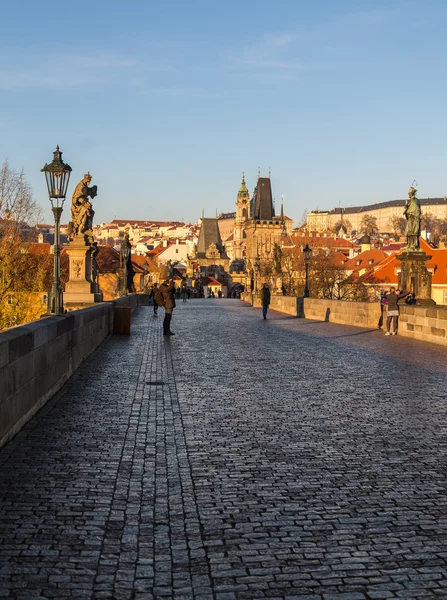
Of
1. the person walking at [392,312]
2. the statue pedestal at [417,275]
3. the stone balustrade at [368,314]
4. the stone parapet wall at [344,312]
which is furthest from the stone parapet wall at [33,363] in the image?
the stone parapet wall at [344,312]

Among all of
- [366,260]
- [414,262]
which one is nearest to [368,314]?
[414,262]

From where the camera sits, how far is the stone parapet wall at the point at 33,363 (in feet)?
24.3

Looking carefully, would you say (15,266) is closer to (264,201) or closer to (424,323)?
(424,323)

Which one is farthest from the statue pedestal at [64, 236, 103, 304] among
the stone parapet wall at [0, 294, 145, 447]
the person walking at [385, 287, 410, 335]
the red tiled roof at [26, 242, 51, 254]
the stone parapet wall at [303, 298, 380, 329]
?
the stone parapet wall at [0, 294, 145, 447]

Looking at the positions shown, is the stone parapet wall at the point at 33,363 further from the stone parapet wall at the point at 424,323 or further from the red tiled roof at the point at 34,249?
the red tiled roof at the point at 34,249

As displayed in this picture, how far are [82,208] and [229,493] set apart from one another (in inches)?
859

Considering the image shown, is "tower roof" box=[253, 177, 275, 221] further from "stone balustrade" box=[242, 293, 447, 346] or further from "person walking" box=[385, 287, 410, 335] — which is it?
"person walking" box=[385, 287, 410, 335]

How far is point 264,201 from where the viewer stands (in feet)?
637

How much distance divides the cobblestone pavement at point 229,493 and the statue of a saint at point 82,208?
49.7 ft

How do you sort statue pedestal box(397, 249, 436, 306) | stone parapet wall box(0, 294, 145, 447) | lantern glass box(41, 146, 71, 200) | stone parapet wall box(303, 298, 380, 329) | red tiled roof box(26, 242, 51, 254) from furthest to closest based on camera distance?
red tiled roof box(26, 242, 51, 254) < stone parapet wall box(303, 298, 380, 329) < statue pedestal box(397, 249, 436, 306) < lantern glass box(41, 146, 71, 200) < stone parapet wall box(0, 294, 145, 447)

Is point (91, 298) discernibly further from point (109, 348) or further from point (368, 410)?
point (368, 410)

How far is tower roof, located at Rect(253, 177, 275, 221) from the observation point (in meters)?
193

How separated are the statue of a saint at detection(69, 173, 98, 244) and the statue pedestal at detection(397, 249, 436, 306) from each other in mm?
10026

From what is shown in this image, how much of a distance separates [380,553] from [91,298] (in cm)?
2278
